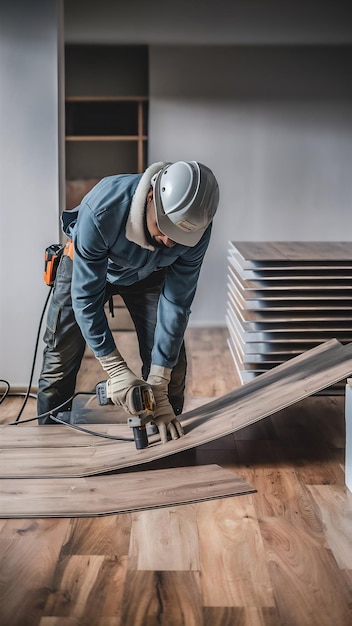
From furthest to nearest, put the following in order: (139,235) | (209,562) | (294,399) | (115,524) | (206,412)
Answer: (206,412), (294,399), (139,235), (115,524), (209,562)

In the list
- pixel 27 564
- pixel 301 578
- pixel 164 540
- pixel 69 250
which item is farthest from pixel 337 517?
pixel 69 250

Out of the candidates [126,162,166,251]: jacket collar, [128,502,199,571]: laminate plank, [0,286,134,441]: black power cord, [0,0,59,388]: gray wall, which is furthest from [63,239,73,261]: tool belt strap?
[128,502,199,571]: laminate plank

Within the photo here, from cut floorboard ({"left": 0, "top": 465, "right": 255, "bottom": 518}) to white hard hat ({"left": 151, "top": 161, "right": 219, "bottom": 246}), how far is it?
0.90 m

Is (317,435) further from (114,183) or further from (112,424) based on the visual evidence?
(114,183)

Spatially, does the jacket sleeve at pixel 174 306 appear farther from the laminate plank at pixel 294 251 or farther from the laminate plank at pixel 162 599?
the laminate plank at pixel 162 599

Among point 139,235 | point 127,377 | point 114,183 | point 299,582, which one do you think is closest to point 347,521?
point 299,582

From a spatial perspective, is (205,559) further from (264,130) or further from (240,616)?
(264,130)

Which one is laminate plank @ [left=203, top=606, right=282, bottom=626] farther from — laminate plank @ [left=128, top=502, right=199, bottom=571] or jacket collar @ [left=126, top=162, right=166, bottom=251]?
jacket collar @ [left=126, top=162, right=166, bottom=251]

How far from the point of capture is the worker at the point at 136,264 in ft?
8.34

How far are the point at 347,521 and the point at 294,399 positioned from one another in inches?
21.9

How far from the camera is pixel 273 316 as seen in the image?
12.3 ft

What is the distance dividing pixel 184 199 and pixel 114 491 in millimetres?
1074

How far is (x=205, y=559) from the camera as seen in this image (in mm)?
2221

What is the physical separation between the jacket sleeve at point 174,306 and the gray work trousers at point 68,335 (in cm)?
33
